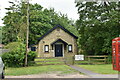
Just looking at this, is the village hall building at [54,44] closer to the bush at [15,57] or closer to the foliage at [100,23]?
the foliage at [100,23]

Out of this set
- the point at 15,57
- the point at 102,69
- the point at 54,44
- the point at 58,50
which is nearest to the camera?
the point at 102,69

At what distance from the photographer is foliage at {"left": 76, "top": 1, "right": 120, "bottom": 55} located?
1998 cm

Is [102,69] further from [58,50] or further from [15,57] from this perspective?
[58,50]

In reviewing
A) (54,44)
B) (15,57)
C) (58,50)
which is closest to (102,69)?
(15,57)

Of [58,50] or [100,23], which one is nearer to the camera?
[100,23]

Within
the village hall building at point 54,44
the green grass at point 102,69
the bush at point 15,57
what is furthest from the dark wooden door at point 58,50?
the green grass at point 102,69

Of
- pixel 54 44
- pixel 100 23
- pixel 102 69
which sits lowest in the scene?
pixel 102 69

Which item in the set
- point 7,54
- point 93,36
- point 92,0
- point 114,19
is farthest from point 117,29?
point 7,54

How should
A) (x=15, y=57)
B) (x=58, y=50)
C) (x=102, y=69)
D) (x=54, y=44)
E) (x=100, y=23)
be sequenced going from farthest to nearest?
(x=58, y=50) < (x=54, y=44) < (x=100, y=23) < (x=15, y=57) < (x=102, y=69)

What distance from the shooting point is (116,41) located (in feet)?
37.0

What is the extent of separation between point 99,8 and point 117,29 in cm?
411

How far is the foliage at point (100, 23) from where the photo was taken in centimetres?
1998

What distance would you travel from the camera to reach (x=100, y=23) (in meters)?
21.3

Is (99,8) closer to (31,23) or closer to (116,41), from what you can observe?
(116,41)
